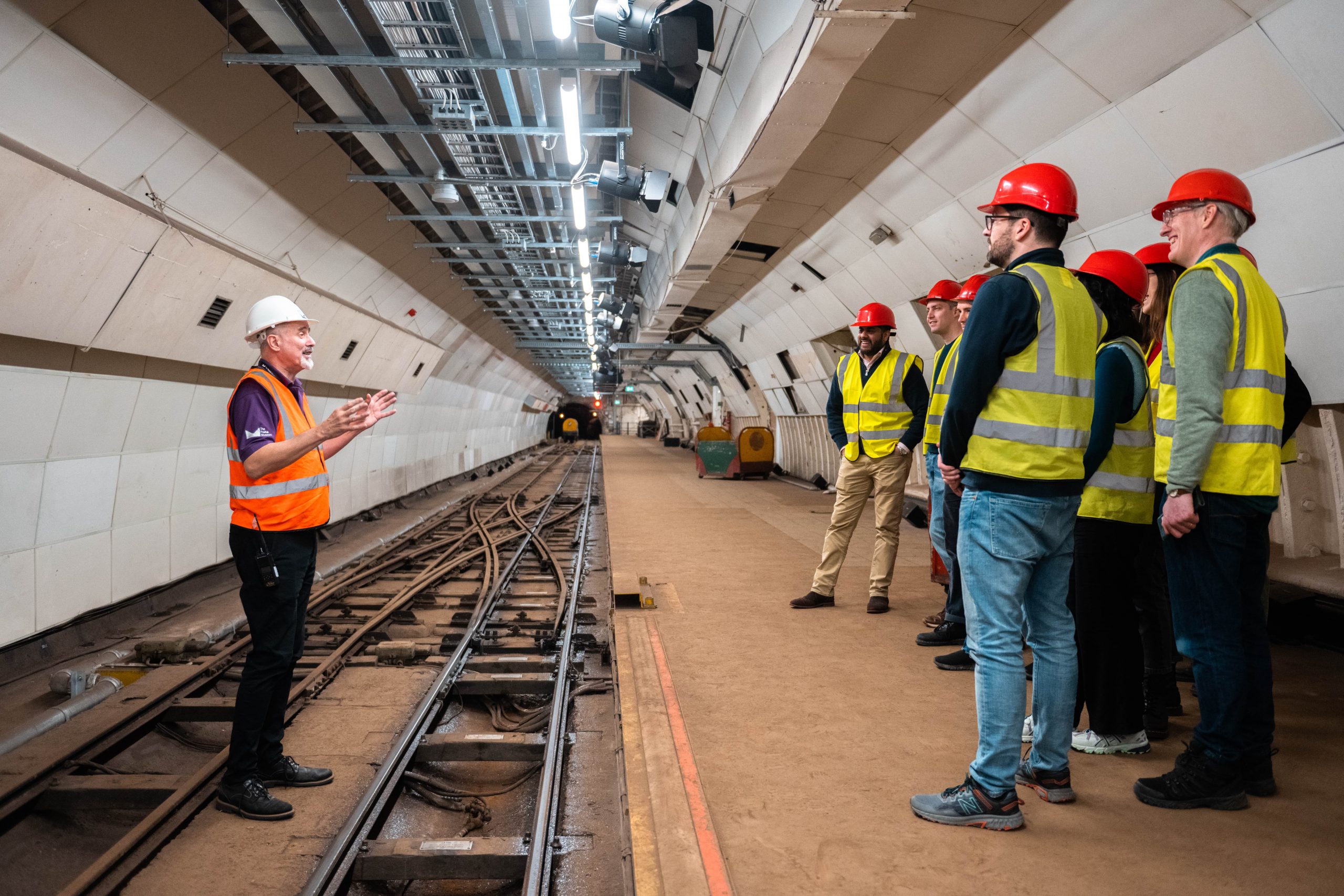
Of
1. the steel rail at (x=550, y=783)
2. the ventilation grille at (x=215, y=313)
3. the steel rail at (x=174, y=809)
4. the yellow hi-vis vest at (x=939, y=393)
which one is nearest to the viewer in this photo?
the steel rail at (x=174, y=809)

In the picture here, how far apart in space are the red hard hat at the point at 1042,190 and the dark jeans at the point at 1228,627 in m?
1.09

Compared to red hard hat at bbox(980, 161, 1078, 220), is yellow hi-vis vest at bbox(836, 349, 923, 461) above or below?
below

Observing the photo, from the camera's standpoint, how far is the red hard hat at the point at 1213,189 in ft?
9.49

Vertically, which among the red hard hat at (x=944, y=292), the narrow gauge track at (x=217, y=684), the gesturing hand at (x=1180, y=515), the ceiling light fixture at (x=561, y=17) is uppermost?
the ceiling light fixture at (x=561, y=17)

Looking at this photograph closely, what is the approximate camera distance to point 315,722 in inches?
187

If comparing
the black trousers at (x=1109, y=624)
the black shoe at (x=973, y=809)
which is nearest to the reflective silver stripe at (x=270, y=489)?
the black shoe at (x=973, y=809)

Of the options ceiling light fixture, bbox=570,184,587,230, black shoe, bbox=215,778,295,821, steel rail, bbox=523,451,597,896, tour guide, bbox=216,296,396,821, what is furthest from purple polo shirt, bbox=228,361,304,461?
ceiling light fixture, bbox=570,184,587,230

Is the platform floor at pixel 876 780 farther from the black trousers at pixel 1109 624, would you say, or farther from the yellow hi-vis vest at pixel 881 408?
the yellow hi-vis vest at pixel 881 408

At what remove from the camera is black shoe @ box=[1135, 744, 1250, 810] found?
279 centimetres

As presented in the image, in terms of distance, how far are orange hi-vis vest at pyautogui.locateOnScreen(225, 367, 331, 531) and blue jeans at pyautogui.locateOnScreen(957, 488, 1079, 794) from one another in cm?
254

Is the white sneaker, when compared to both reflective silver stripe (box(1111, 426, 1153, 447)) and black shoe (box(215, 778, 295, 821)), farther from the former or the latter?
black shoe (box(215, 778, 295, 821))

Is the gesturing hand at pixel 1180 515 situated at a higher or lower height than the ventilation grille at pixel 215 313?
lower

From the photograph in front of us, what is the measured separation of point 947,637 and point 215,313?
6614 mm

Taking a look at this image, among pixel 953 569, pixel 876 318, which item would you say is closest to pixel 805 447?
pixel 876 318
